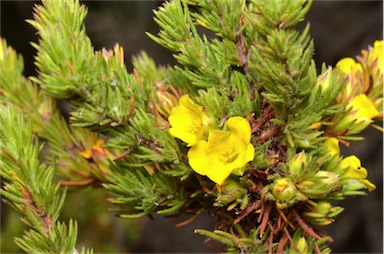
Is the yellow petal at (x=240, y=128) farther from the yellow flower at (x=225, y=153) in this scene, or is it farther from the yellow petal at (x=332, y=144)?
the yellow petal at (x=332, y=144)

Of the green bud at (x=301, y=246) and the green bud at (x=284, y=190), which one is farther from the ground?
the green bud at (x=284, y=190)

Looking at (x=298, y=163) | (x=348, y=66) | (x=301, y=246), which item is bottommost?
(x=301, y=246)

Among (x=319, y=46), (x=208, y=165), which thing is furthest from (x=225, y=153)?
(x=319, y=46)

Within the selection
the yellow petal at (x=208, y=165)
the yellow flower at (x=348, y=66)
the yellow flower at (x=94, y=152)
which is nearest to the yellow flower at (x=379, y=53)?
the yellow flower at (x=348, y=66)

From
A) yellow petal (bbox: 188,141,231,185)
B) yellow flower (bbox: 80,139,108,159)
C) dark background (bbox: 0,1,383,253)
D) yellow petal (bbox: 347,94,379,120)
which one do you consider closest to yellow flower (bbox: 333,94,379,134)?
yellow petal (bbox: 347,94,379,120)

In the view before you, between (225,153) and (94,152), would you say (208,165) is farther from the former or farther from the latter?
(94,152)

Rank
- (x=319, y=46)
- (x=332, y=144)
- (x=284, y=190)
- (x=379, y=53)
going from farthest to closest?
(x=319, y=46) < (x=379, y=53) < (x=332, y=144) < (x=284, y=190)

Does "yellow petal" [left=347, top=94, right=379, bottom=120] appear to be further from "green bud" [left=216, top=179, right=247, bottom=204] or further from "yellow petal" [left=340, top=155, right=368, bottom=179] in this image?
"green bud" [left=216, top=179, right=247, bottom=204]
